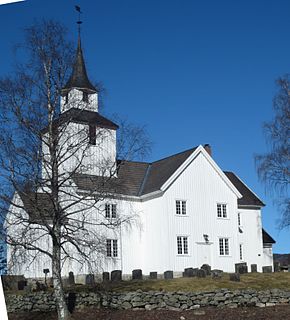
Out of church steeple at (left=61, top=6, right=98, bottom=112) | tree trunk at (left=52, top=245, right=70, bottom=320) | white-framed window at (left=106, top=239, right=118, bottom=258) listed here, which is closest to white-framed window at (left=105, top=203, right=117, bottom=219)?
white-framed window at (left=106, top=239, right=118, bottom=258)

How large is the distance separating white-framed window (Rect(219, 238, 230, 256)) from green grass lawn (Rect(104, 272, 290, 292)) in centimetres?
817

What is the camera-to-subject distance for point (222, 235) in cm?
3025

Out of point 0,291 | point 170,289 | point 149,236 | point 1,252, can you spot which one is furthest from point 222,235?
point 0,291

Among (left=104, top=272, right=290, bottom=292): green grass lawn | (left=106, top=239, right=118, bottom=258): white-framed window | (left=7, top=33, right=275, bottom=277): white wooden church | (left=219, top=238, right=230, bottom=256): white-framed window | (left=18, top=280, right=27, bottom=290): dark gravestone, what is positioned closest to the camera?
(left=104, top=272, right=290, bottom=292): green grass lawn

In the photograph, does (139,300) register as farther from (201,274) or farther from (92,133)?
(92,133)

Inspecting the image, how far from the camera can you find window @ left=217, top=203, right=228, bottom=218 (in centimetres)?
3058

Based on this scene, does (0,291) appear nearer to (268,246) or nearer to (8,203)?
(8,203)

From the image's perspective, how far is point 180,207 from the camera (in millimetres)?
29141

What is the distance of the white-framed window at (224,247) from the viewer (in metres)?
30.2

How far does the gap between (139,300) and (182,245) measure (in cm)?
1069

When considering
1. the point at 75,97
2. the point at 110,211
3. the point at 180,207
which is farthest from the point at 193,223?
the point at 75,97

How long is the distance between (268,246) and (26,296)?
2149 cm

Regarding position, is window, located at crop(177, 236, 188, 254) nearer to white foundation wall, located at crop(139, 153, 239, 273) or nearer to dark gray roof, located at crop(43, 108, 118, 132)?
white foundation wall, located at crop(139, 153, 239, 273)

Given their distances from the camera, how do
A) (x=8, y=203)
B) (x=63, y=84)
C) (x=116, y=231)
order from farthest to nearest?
1. (x=116, y=231)
2. (x=63, y=84)
3. (x=8, y=203)
